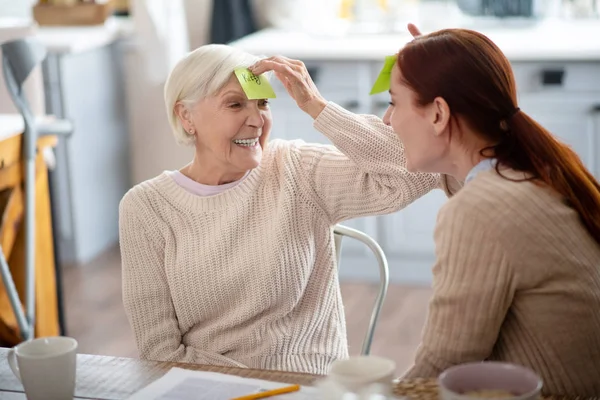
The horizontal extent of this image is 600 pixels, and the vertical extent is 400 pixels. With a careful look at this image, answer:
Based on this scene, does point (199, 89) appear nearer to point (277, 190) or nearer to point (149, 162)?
point (277, 190)

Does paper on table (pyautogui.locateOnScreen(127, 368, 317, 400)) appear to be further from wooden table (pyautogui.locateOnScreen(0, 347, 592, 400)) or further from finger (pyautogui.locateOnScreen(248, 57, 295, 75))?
finger (pyautogui.locateOnScreen(248, 57, 295, 75))

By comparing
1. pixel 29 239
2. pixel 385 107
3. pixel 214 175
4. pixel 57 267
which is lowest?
pixel 57 267

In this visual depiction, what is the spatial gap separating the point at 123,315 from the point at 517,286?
2526 mm

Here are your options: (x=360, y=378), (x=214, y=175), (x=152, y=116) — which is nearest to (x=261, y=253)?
(x=214, y=175)

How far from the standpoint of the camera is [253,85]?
6.49 ft

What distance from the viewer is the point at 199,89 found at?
2.04 meters

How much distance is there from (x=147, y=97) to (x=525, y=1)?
5.64 feet

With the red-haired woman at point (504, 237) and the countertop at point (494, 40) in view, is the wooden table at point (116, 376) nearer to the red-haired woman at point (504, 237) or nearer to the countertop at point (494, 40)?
the red-haired woman at point (504, 237)

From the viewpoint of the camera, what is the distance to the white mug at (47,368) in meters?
1.38

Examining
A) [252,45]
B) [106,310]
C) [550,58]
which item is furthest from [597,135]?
[106,310]

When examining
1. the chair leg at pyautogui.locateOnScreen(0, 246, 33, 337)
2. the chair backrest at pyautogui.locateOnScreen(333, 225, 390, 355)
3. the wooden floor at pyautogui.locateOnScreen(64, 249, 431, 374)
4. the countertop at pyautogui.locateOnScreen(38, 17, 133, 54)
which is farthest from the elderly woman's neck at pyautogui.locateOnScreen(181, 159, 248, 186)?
the countertop at pyautogui.locateOnScreen(38, 17, 133, 54)

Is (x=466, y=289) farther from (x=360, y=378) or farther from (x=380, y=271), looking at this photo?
(x=380, y=271)

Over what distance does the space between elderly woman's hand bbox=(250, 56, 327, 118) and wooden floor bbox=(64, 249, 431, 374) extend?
4.44 ft

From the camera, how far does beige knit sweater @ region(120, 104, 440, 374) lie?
196 cm
